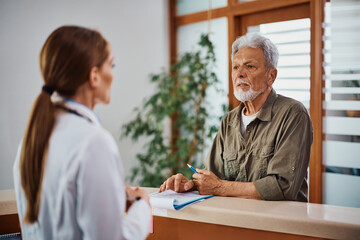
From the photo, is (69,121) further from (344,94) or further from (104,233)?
→ (344,94)

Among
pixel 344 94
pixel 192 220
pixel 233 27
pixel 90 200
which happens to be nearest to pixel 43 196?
pixel 90 200

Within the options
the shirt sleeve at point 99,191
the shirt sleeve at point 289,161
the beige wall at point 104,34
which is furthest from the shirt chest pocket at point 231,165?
the beige wall at point 104,34

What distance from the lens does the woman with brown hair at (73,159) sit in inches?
32.4

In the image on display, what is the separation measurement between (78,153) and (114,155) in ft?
0.29

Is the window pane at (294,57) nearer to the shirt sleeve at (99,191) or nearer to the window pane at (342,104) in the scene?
the window pane at (342,104)

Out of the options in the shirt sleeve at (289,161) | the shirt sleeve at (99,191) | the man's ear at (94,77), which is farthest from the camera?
the shirt sleeve at (289,161)

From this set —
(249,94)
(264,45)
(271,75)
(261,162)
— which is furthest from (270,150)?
(264,45)

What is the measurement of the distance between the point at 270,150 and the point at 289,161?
0.15m

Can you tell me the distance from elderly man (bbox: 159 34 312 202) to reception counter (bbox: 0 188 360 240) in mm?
160

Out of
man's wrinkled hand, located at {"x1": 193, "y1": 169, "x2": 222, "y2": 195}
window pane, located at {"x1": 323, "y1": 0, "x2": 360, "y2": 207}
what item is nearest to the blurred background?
window pane, located at {"x1": 323, "y1": 0, "x2": 360, "y2": 207}

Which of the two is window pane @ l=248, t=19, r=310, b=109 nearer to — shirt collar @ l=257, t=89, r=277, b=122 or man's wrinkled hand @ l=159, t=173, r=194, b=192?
shirt collar @ l=257, t=89, r=277, b=122

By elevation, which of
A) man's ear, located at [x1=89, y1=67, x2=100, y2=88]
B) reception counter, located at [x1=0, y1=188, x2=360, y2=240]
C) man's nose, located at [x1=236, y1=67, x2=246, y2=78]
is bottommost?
reception counter, located at [x1=0, y1=188, x2=360, y2=240]

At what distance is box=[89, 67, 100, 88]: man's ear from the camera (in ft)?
3.04

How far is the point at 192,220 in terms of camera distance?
53.7 inches
